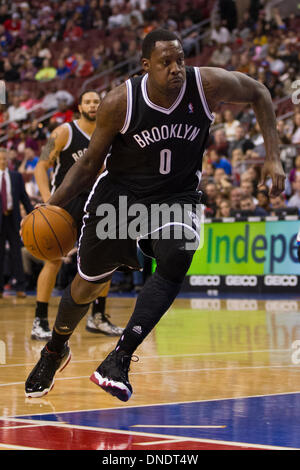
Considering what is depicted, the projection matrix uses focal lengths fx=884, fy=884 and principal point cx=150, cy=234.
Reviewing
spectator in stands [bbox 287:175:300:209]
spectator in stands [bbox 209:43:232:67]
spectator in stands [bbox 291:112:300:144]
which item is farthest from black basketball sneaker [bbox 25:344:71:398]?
spectator in stands [bbox 209:43:232:67]

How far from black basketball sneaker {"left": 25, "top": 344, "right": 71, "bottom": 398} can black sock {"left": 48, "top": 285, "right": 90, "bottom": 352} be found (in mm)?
53

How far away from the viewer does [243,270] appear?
14211mm

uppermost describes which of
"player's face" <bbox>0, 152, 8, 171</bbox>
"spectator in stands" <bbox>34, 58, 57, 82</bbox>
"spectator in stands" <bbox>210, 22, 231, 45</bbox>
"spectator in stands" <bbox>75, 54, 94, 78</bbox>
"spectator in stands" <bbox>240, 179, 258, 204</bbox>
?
"spectator in stands" <bbox>210, 22, 231, 45</bbox>

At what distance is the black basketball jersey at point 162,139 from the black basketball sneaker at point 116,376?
2.94ft

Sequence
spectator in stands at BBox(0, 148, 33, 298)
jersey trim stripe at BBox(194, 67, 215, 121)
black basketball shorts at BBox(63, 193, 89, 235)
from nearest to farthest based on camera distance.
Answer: jersey trim stripe at BBox(194, 67, 215, 121) < black basketball shorts at BBox(63, 193, 89, 235) < spectator in stands at BBox(0, 148, 33, 298)

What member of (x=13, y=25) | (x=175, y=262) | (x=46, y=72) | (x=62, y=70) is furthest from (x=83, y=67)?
(x=175, y=262)

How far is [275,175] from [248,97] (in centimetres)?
57

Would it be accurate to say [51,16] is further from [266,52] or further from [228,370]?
[228,370]

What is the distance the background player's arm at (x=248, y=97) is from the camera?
4.71 m

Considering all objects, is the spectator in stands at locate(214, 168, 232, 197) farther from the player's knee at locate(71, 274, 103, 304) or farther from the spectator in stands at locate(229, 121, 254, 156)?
the player's knee at locate(71, 274, 103, 304)

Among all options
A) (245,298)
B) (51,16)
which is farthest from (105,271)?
(51,16)

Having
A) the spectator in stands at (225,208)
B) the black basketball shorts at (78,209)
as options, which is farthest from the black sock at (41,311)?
the spectator in stands at (225,208)

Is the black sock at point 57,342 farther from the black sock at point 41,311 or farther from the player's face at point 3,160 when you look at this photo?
the player's face at point 3,160

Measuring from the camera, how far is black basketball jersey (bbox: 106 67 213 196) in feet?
15.4
